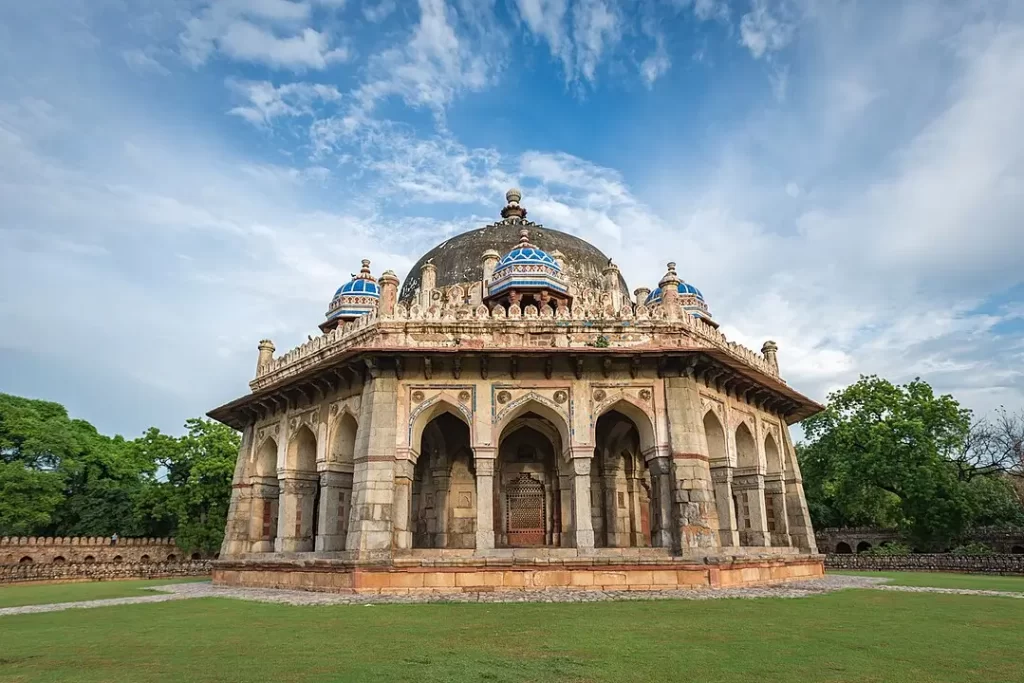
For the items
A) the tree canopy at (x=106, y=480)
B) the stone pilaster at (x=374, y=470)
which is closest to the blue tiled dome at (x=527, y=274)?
the stone pilaster at (x=374, y=470)

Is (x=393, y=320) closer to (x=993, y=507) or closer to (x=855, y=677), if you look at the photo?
(x=855, y=677)

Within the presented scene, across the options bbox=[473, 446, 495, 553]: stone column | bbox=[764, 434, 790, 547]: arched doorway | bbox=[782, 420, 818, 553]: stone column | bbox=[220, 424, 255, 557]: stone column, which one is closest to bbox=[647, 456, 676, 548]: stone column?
bbox=[473, 446, 495, 553]: stone column

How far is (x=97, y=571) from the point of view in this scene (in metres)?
26.7

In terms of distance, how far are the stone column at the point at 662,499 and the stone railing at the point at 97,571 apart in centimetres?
1839

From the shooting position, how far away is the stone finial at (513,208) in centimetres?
2695

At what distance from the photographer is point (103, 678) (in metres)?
5.53

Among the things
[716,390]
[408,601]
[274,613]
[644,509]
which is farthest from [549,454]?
[274,613]

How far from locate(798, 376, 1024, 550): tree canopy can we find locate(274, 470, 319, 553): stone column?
76.9 feet

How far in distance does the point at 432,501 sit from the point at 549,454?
3.48m

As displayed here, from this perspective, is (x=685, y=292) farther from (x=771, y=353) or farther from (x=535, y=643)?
(x=535, y=643)

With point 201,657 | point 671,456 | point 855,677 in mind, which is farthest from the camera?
point 671,456

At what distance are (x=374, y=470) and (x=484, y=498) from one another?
2.40 metres

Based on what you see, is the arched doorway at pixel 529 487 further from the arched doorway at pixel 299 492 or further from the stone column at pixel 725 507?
the arched doorway at pixel 299 492

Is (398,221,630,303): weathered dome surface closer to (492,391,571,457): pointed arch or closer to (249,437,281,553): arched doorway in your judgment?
(249,437,281,553): arched doorway
